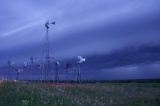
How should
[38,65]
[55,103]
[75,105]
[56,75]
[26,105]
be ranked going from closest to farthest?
1. [26,105]
2. [55,103]
3. [75,105]
4. [38,65]
5. [56,75]

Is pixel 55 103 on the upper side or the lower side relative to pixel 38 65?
lower

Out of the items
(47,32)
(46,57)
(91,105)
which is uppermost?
(47,32)

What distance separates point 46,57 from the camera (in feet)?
176

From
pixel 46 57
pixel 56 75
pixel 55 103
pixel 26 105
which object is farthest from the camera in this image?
pixel 56 75

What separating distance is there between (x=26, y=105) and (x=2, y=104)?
45.7 inches

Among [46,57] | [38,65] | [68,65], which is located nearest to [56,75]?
[68,65]

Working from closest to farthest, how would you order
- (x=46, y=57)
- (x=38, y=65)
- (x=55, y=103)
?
(x=55, y=103)
(x=46, y=57)
(x=38, y=65)

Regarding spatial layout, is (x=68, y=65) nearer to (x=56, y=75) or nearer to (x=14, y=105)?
(x=56, y=75)

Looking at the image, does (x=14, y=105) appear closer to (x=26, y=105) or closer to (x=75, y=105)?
(x=26, y=105)

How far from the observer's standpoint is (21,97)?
19.1 metres

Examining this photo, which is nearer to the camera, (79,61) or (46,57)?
(46,57)

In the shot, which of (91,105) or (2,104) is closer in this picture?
(2,104)

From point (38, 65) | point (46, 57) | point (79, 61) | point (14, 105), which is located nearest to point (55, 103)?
point (14, 105)

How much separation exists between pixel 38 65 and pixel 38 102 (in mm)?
52732
